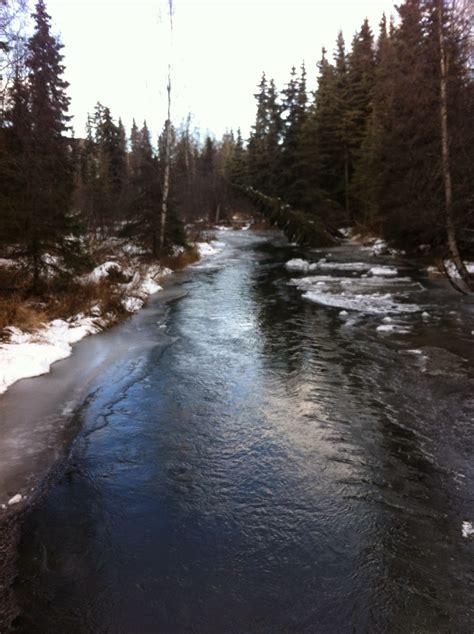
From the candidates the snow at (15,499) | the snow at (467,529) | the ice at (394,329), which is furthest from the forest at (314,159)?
the snow at (467,529)

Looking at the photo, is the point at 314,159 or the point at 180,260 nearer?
the point at 180,260

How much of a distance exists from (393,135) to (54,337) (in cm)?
2034

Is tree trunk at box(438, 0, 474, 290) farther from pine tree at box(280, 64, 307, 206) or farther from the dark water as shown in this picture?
pine tree at box(280, 64, 307, 206)

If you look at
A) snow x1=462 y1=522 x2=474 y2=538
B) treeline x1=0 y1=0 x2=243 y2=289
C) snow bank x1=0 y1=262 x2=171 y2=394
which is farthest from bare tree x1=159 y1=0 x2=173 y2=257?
snow x1=462 y1=522 x2=474 y2=538

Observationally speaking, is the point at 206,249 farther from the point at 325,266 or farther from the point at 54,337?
the point at 54,337

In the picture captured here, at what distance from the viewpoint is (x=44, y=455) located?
5480 mm

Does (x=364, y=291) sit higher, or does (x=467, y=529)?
(x=364, y=291)

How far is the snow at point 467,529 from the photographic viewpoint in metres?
4.01

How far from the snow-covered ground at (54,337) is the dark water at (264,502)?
1236 mm

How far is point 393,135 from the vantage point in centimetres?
2322

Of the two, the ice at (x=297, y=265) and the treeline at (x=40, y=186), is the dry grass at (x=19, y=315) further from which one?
the ice at (x=297, y=265)

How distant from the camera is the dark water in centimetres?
335

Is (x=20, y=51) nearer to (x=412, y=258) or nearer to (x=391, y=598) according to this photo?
(x=391, y=598)

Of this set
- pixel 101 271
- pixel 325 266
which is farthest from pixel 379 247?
pixel 101 271
